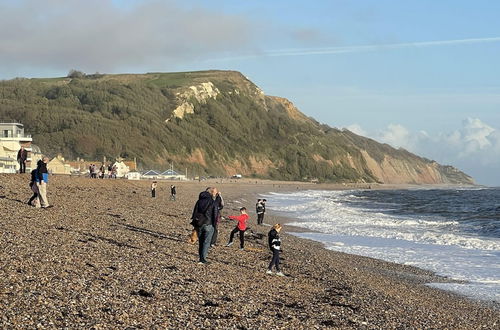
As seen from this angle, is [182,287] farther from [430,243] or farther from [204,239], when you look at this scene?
[430,243]

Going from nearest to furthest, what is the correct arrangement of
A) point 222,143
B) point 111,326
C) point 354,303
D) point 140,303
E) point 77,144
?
1. point 111,326
2. point 140,303
3. point 354,303
4. point 77,144
5. point 222,143

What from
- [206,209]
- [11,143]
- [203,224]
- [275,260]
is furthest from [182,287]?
[11,143]

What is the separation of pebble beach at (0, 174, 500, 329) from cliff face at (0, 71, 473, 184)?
96455 millimetres

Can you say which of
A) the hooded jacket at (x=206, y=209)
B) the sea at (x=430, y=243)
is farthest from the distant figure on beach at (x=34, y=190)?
the sea at (x=430, y=243)

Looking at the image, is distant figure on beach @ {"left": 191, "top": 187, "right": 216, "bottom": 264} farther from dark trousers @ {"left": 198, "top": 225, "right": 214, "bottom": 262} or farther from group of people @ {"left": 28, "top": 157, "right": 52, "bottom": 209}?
group of people @ {"left": 28, "top": 157, "right": 52, "bottom": 209}

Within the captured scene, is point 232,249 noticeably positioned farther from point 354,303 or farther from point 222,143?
point 222,143

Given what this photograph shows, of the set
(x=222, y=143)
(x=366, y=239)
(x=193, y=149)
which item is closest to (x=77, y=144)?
(x=193, y=149)

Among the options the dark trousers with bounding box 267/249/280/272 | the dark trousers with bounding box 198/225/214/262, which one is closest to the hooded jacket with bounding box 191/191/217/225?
the dark trousers with bounding box 198/225/214/262

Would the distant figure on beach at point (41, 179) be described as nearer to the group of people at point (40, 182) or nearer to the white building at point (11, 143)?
the group of people at point (40, 182)

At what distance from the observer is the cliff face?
377 feet

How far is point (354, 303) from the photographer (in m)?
11.5

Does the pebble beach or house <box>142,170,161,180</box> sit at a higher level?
house <box>142,170,161,180</box>

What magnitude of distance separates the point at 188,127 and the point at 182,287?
123727 mm

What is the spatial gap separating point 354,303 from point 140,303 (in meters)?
4.49
